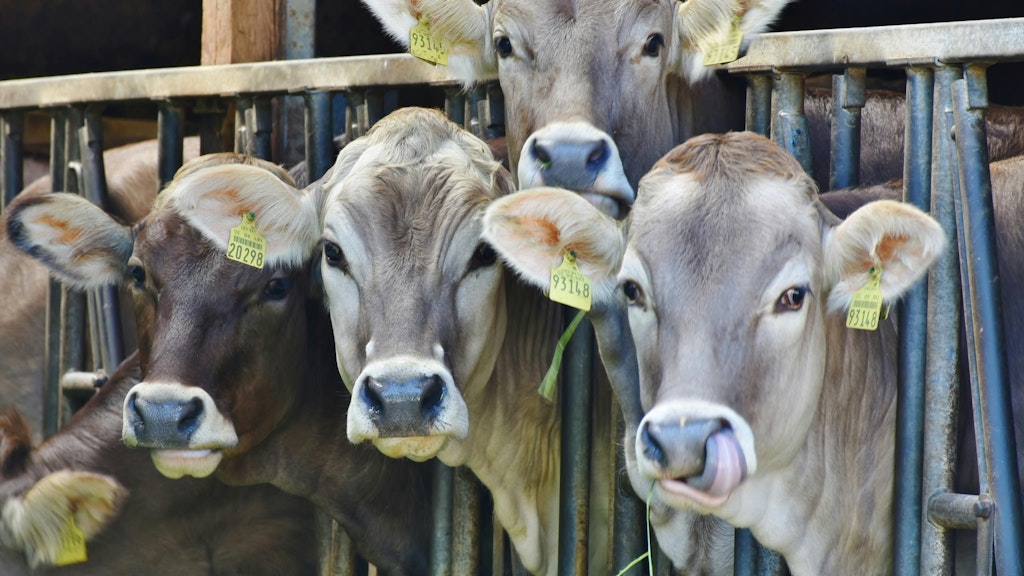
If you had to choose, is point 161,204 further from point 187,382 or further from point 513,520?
point 513,520

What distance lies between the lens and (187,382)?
14.0 ft

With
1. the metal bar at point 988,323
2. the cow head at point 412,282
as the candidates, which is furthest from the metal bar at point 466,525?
the metal bar at point 988,323

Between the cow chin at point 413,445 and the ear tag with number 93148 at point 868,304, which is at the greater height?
the ear tag with number 93148 at point 868,304

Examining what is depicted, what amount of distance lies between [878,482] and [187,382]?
2.09m

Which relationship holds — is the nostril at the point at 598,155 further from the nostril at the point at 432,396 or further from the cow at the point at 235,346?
the cow at the point at 235,346

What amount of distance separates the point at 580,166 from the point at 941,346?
44.8 inches

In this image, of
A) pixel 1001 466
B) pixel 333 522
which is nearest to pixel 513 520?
pixel 333 522

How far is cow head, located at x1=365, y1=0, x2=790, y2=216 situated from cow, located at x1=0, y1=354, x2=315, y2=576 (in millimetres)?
1720

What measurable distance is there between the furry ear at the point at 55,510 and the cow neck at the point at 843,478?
2259mm

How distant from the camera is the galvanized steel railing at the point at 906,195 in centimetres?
353

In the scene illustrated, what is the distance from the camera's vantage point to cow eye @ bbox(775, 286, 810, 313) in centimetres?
341

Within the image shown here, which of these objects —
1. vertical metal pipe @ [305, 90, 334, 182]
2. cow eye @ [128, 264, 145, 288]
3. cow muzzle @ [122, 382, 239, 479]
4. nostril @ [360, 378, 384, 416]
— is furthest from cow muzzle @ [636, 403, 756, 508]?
vertical metal pipe @ [305, 90, 334, 182]

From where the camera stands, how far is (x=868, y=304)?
350 cm

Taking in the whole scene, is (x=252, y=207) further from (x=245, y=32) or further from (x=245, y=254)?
(x=245, y=32)
